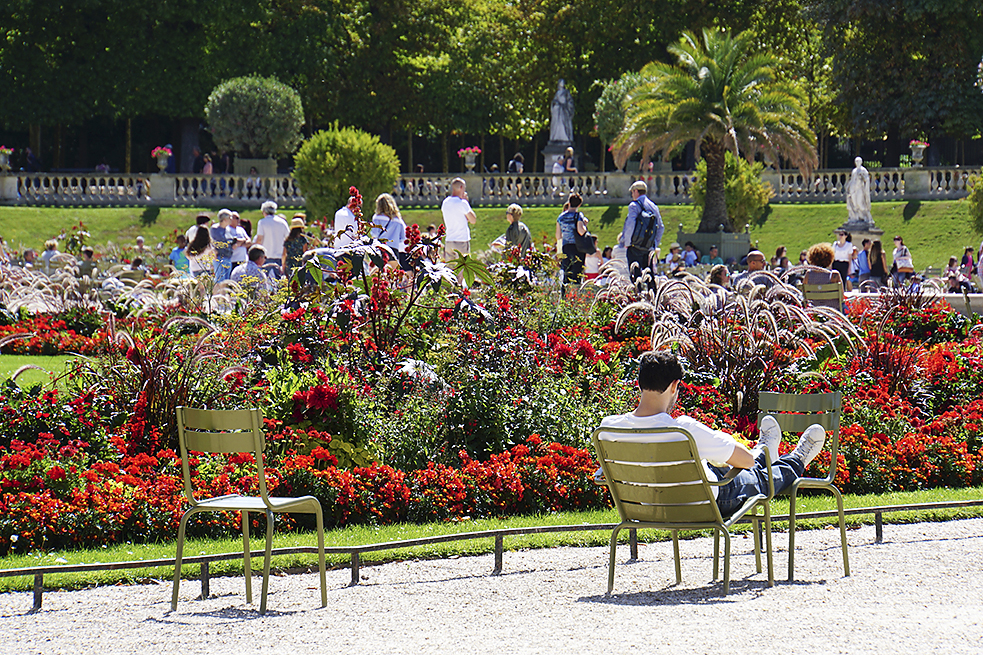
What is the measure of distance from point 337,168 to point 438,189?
1023cm

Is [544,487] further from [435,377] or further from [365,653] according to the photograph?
[365,653]

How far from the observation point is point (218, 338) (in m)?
9.66

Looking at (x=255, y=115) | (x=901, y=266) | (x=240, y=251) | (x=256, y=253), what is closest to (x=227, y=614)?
(x=256, y=253)

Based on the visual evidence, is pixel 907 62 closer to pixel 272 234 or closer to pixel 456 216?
pixel 456 216

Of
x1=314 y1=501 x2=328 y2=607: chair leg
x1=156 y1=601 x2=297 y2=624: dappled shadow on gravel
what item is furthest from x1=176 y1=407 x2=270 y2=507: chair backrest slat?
x1=156 y1=601 x2=297 y2=624: dappled shadow on gravel

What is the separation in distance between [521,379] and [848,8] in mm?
31910

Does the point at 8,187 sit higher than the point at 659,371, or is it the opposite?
the point at 8,187

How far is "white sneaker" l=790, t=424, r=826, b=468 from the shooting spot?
579cm

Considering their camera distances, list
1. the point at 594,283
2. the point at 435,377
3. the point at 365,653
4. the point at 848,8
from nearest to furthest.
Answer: the point at 365,653 < the point at 435,377 < the point at 594,283 < the point at 848,8

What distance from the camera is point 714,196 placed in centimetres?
3147

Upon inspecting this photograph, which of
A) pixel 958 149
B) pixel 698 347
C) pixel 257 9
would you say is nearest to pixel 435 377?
pixel 698 347

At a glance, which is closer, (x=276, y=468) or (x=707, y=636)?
(x=707, y=636)

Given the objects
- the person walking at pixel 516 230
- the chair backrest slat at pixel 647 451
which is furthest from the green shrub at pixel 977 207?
the chair backrest slat at pixel 647 451

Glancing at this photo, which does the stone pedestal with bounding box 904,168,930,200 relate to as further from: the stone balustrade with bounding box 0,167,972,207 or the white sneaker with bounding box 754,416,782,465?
the white sneaker with bounding box 754,416,782,465
